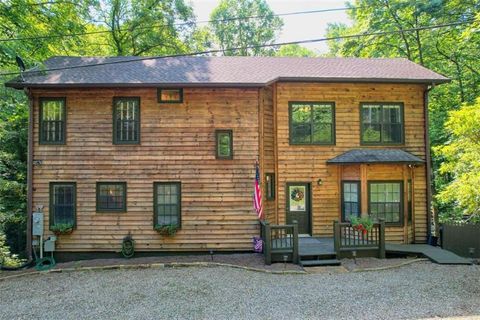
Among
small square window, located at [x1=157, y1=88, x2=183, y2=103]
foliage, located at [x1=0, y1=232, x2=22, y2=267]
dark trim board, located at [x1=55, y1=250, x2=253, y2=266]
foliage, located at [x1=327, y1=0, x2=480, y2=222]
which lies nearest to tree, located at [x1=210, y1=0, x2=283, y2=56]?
foliage, located at [x1=327, y1=0, x2=480, y2=222]

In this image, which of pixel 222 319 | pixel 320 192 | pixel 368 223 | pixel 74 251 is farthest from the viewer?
pixel 320 192

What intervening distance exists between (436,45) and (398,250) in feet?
42.4

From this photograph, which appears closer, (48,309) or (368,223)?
(48,309)

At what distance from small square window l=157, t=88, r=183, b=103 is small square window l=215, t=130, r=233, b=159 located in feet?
5.58

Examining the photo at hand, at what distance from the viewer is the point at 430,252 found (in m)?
10.1

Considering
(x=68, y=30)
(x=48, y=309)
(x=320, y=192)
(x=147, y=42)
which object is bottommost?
(x=48, y=309)

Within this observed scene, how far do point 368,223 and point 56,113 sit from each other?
10.3 m

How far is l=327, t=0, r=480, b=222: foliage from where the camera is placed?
1617cm

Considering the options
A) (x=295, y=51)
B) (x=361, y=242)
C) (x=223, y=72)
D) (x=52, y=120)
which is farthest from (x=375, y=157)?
(x=295, y=51)

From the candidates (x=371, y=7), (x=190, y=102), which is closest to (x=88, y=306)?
(x=190, y=102)

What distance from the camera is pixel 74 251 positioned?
34.3ft

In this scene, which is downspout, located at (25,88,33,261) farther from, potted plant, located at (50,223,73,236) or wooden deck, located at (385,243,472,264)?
wooden deck, located at (385,243,472,264)

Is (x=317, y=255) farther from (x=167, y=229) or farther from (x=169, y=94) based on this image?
(x=169, y=94)

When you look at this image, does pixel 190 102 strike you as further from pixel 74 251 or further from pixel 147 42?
pixel 147 42
